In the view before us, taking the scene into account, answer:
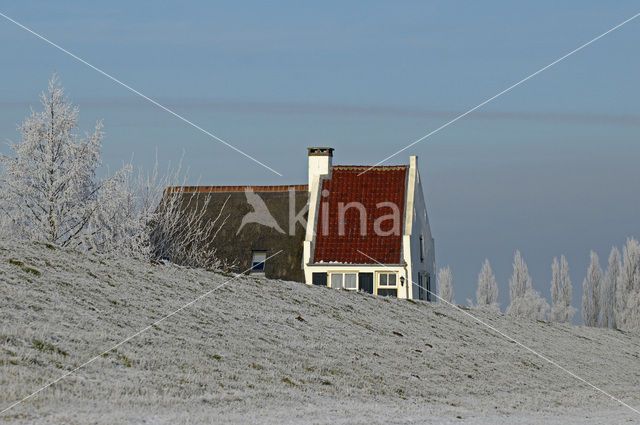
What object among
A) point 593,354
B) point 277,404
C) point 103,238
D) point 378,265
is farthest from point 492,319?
point 277,404

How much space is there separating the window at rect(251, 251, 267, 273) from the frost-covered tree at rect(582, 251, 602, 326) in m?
46.9

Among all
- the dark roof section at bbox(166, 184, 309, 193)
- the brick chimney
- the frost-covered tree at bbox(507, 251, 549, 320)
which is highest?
the brick chimney

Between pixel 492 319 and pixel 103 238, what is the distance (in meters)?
18.1

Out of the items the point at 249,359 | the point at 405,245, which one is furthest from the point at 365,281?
the point at 249,359

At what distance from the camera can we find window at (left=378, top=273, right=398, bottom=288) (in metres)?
44.9

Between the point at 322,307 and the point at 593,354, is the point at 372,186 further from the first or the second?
the point at 322,307

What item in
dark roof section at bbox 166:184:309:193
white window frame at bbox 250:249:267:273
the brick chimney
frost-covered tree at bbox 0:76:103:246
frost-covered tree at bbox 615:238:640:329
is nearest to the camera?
frost-covered tree at bbox 0:76:103:246

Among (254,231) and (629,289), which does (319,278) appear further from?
(629,289)

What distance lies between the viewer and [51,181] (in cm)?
3803

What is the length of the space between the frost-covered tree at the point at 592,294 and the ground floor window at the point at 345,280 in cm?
4609

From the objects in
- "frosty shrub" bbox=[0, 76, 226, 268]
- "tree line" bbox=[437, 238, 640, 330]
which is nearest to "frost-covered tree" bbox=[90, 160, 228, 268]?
"frosty shrub" bbox=[0, 76, 226, 268]

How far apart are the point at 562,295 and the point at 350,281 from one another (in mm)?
47469

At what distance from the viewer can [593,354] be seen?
34.6 m

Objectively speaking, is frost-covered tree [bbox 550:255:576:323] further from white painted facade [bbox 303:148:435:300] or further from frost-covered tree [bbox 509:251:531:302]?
white painted facade [bbox 303:148:435:300]
